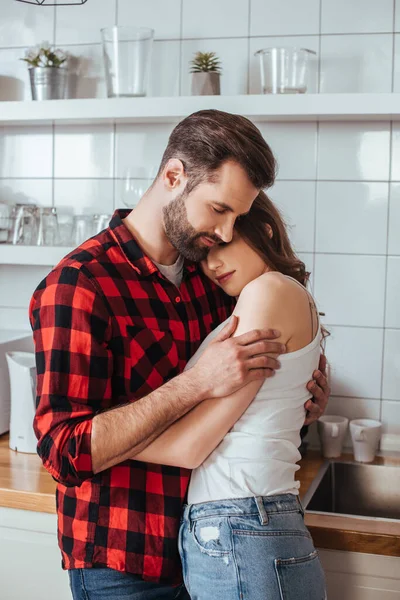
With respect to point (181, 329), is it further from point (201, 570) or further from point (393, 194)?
point (393, 194)

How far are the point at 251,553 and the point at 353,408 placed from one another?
1.08 metres

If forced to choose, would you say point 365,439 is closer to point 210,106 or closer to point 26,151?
point 210,106

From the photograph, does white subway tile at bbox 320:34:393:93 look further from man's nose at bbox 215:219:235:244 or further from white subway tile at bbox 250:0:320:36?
man's nose at bbox 215:219:235:244

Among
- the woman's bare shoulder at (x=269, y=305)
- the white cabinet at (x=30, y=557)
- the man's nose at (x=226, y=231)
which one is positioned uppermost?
the man's nose at (x=226, y=231)

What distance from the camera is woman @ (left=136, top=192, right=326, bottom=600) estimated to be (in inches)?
49.2

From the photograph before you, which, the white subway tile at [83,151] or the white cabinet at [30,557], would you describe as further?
the white subway tile at [83,151]

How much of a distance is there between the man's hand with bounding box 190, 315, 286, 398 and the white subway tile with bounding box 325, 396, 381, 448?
3.34ft

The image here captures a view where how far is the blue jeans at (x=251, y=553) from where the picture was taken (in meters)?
1.24

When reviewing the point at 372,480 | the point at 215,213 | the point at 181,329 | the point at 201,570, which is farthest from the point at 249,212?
the point at 372,480

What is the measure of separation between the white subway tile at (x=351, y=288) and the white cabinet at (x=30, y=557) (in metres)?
1.01

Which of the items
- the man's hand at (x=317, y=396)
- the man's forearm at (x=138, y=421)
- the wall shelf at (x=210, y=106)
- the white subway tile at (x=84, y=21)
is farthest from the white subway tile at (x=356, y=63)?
the man's forearm at (x=138, y=421)

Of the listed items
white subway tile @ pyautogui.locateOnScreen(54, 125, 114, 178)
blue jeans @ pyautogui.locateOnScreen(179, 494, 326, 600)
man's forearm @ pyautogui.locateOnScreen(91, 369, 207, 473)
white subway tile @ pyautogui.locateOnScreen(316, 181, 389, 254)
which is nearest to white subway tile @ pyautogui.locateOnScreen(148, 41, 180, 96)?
white subway tile @ pyautogui.locateOnScreen(54, 125, 114, 178)

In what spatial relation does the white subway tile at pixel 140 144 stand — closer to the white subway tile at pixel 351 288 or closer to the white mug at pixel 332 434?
the white subway tile at pixel 351 288

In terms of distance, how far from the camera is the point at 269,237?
1503 mm
